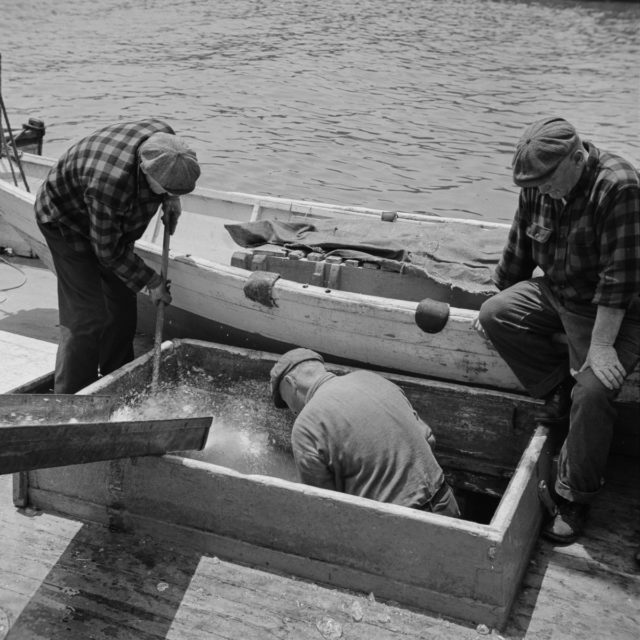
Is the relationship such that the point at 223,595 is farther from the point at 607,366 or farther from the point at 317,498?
A: the point at 607,366

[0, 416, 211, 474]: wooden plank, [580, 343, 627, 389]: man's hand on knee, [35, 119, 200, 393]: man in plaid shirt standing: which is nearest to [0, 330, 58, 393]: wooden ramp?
[35, 119, 200, 393]: man in plaid shirt standing

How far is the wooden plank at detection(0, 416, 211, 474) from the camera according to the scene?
3178mm

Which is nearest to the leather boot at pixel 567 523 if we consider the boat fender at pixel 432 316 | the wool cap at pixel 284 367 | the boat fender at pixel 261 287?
the boat fender at pixel 432 316

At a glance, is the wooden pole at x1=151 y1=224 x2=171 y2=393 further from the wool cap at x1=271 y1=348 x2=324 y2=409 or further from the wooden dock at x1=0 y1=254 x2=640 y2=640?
the wool cap at x1=271 y1=348 x2=324 y2=409

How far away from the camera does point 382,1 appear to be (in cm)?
2480

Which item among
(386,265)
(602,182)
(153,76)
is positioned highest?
(602,182)

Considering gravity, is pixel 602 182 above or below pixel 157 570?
above

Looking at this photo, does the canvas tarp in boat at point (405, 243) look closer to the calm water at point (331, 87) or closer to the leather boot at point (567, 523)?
the leather boot at point (567, 523)

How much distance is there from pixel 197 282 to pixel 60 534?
1.96 metres

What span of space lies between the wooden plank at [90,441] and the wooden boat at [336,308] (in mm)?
1242

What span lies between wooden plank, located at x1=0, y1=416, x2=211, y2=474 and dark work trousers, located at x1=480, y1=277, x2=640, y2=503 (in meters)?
1.65

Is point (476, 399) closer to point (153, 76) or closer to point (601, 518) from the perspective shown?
point (601, 518)

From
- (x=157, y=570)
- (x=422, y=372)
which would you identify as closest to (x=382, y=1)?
(x=422, y=372)

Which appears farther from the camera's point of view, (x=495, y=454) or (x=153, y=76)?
(x=153, y=76)
